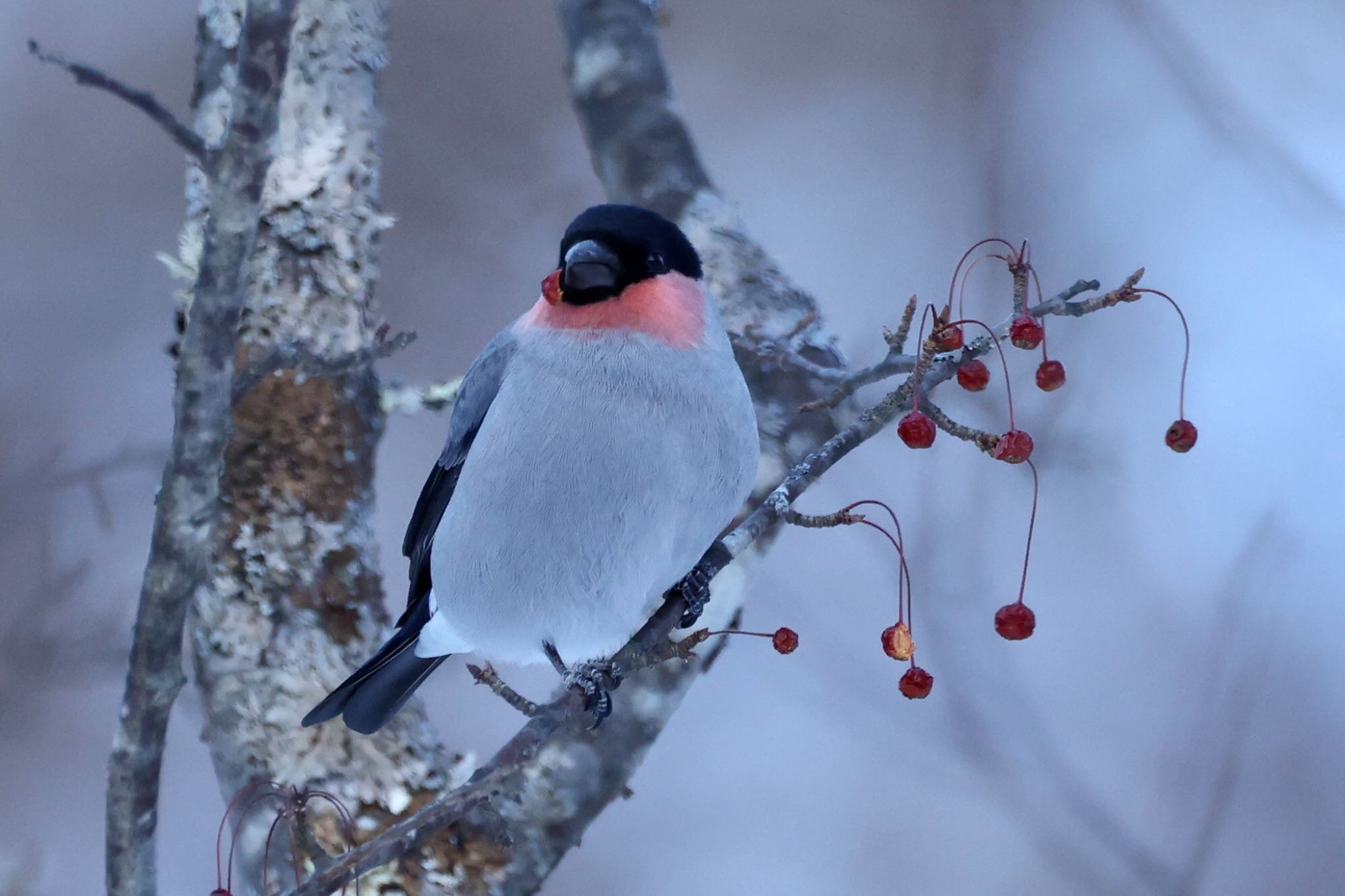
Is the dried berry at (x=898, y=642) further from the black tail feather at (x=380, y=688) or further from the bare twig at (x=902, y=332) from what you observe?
the black tail feather at (x=380, y=688)

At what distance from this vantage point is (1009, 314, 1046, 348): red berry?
2.98 ft

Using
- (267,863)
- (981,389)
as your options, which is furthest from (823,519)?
(267,863)

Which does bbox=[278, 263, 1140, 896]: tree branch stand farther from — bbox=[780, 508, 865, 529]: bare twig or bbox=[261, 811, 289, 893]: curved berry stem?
bbox=[261, 811, 289, 893]: curved berry stem

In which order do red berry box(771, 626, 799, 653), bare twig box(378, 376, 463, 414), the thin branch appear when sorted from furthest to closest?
bare twig box(378, 376, 463, 414), red berry box(771, 626, 799, 653), the thin branch

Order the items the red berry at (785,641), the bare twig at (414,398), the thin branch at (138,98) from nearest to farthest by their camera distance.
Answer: the thin branch at (138,98)
the red berry at (785,641)
the bare twig at (414,398)

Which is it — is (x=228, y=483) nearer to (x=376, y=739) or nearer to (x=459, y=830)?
(x=376, y=739)

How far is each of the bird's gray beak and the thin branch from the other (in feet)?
1.08

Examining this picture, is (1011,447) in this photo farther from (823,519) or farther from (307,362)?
(307,362)

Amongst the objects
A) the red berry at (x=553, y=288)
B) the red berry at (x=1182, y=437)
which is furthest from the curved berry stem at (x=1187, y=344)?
the red berry at (x=553, y=288)

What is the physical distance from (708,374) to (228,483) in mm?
519

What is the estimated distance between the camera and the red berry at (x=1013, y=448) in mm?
864

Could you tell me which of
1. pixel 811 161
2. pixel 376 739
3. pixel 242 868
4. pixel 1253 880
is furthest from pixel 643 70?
pixel 1253 880

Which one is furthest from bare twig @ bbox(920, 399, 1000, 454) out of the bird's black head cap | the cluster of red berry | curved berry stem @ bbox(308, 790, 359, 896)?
curved berry stem @ bbox(308, 790, 359, 896)

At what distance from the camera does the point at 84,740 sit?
1613 millimetres
